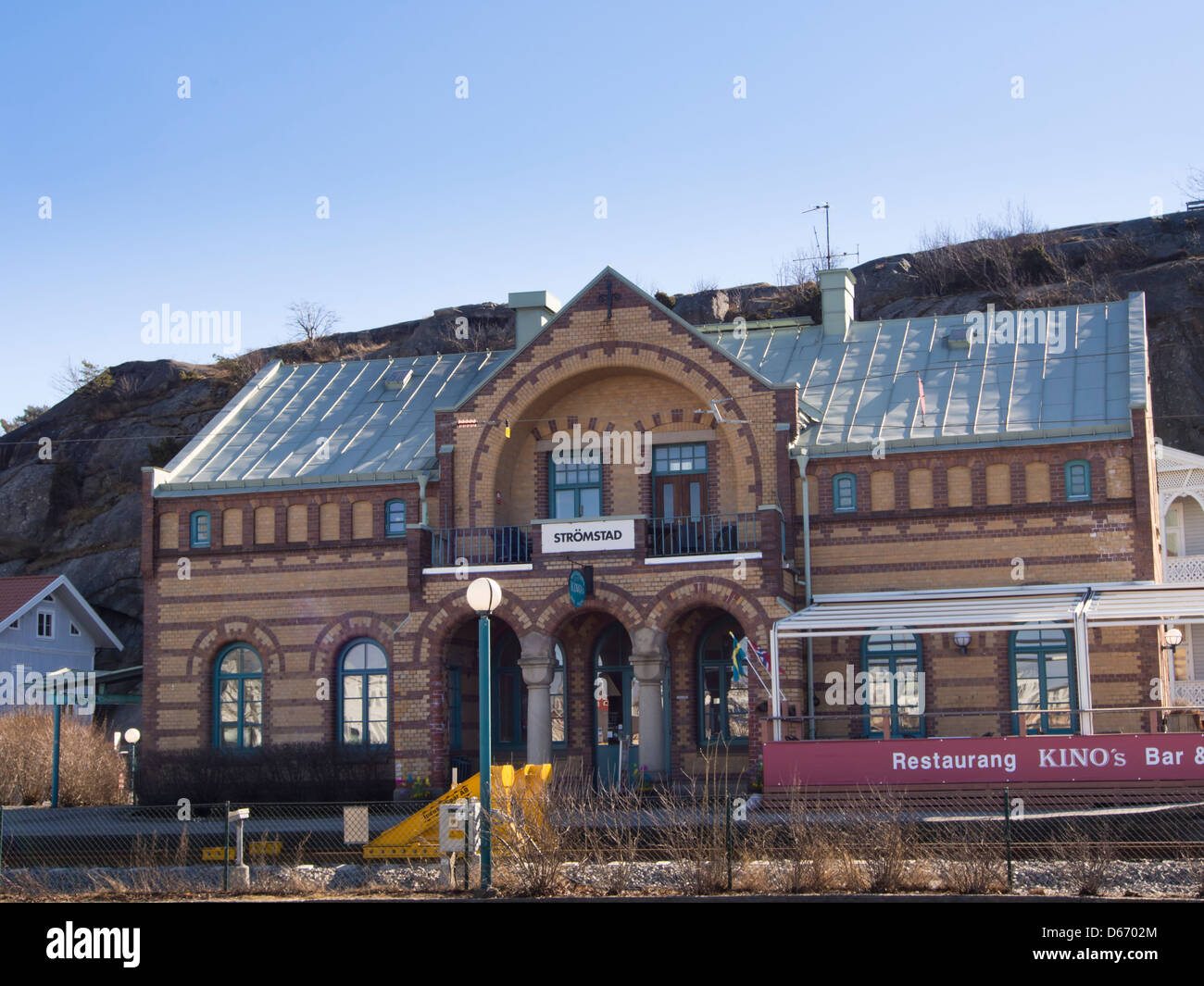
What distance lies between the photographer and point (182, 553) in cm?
3072

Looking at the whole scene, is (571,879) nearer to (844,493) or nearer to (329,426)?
(844,493)

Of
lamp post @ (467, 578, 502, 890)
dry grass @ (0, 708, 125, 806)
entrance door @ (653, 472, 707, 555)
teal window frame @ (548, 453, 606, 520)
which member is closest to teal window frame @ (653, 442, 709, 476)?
entrance door @ (653, 472, 707, 555)

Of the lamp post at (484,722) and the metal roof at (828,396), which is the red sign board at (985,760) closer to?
the lamp post at (484,722)

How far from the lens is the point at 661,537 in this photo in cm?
2817

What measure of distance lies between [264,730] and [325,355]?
119ft

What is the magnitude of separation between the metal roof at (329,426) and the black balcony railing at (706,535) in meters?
5.49

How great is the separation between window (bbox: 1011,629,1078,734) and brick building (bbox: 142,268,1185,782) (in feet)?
0.13

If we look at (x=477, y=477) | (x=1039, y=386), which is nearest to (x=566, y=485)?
(x=477, y=477)

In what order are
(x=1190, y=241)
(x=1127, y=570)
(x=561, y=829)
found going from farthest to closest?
(x=1190, y=241) → (x=1127, y=570) → (x=561, y=829)

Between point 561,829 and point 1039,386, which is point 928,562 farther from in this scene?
point 561,829

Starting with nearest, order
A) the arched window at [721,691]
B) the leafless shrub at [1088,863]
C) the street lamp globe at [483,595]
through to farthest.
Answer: the leafless shrub at [1088,863] → the street lamp globe at [483,595] → the arched window at [721,691]

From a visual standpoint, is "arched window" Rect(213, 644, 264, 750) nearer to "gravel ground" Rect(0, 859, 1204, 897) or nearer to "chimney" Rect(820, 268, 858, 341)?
"gravel ground" Rect(0, 859, 1204, 897)

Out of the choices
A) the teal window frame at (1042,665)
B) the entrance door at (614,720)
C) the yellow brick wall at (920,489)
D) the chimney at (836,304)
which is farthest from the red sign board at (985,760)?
the chimney at (836,304)

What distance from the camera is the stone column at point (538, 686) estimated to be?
26891 mm
